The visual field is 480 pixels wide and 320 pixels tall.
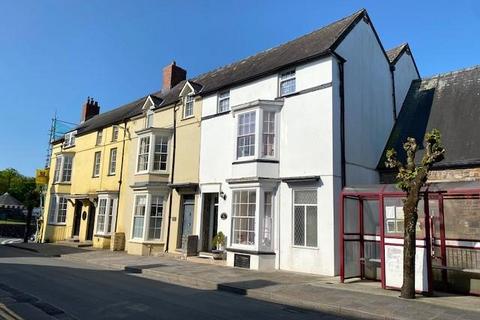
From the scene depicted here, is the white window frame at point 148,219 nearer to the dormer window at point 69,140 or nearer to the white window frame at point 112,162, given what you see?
the white window frame at point 112,162

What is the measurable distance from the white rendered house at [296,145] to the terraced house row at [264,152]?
47 mm

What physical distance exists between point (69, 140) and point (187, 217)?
17821 mm

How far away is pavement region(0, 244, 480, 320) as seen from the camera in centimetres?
829

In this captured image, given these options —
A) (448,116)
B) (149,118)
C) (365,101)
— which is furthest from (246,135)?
(149,118)

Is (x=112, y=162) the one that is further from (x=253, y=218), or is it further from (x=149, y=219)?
(x=253, y=218)

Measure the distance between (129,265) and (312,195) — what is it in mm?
7958

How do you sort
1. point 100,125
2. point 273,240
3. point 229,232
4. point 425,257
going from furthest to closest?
point 100,125 → point 229,232 → point 273,240 → point 425,257

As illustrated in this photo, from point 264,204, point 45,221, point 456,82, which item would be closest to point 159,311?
point 264,204

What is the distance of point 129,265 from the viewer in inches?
614

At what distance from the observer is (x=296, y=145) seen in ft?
49.0

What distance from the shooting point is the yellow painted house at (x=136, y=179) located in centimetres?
1969

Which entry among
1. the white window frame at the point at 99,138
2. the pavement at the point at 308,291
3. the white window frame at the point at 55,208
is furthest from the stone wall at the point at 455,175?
the white window frame at the point at 55,208

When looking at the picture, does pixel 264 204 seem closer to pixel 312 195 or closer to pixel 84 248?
pixel 312 195

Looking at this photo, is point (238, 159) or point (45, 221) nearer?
point (238, 159)
